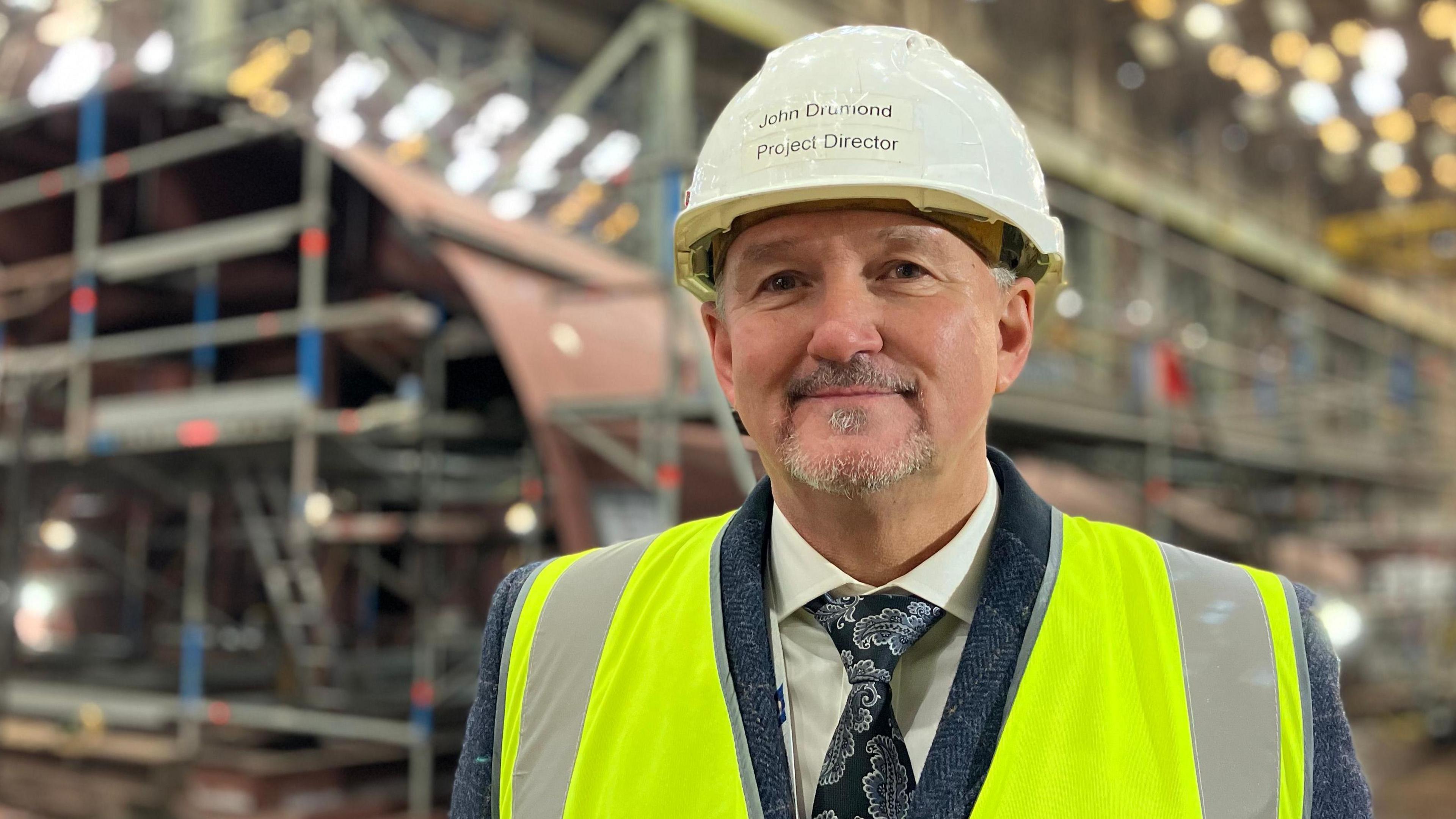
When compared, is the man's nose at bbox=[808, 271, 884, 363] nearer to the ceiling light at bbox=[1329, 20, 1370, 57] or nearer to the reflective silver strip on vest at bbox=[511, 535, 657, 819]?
the reflective silver strip on vest at bbox=[511, 535, 657, 819]

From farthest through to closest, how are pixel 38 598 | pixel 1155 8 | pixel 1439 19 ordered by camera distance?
pixel 1439 19 < pixel 1155 8 < pixel 38 598

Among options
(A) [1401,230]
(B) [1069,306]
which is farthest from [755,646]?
(A) [1401,230]

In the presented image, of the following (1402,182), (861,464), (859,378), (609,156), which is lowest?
(861,464)

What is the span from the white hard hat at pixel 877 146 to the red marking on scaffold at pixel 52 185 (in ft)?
27.1

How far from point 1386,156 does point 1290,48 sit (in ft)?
18.5

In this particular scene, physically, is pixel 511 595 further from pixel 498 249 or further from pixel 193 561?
pixel 193 561

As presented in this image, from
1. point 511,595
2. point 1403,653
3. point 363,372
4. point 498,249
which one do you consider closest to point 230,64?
point 363,372

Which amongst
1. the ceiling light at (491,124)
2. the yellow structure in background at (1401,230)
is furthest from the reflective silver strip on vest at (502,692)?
the yellow structure in background at (1401,230)

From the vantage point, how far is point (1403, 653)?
491 inches

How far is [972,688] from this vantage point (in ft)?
4.94

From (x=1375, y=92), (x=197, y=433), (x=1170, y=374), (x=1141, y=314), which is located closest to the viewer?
(x=197, y=433)

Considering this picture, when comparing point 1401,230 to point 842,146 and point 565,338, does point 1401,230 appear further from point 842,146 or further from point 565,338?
point 842,146

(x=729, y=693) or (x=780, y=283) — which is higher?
(x=780, y=283)

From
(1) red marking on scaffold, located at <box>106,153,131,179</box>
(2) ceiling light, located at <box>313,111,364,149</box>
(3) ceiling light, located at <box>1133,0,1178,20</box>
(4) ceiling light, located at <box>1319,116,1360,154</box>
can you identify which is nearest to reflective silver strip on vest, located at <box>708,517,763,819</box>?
(1) red marking on scaffold, located at <box>106,153,131,179</box>
